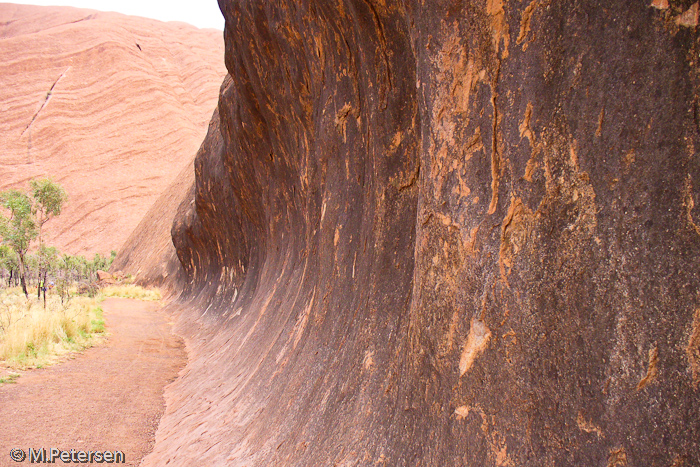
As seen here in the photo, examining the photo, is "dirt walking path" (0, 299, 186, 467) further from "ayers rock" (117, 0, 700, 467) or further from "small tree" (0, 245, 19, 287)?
"small tree" (0, 245, 19, 287)

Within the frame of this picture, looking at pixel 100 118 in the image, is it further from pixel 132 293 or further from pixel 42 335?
pixel 42 335

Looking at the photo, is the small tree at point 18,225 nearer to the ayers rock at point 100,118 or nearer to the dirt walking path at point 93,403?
the dirt walking path at point 93,403

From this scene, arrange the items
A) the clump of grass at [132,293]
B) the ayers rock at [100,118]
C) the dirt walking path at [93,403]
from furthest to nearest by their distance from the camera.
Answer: the ayers rock at [100,118] < the clump of grass at [132,293] < the dirt walking path at [93,403]

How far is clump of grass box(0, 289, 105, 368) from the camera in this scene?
8039mm

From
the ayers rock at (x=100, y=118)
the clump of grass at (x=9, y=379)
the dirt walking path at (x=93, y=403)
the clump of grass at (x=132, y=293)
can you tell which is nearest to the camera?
the dirt walking path at (x=93, y=403)

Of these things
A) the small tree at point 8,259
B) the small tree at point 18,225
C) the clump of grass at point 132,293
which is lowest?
the small tree at point 8,259

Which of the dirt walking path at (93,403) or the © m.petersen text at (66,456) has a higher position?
the © m.petersen text at (66,456)

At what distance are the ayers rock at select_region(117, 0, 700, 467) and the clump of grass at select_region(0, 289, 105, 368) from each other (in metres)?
5.09

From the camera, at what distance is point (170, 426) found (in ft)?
18.2

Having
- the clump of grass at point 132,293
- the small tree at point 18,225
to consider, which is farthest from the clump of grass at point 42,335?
the small tree at point 18,225

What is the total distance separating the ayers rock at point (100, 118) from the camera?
49.5 m

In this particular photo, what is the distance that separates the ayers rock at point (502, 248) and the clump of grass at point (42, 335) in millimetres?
5092

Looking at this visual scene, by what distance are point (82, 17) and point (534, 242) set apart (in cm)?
10336

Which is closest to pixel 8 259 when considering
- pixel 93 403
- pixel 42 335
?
pixel 42 335
